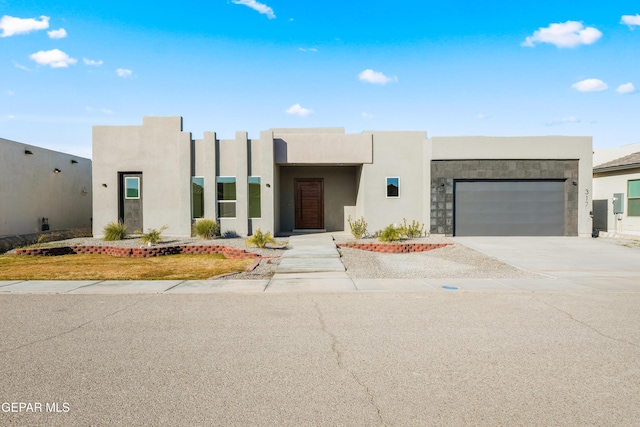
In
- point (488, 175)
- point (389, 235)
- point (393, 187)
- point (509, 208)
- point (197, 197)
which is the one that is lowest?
point (389, 235)

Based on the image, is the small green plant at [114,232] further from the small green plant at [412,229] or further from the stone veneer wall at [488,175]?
the stone veneer wall at [488,175]

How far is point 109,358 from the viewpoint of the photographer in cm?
470

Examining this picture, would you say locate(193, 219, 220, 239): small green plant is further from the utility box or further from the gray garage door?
the utility box

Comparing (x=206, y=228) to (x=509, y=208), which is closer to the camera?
(x=206, y=228)

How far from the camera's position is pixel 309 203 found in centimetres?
2125

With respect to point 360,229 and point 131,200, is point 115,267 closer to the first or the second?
point 131,200

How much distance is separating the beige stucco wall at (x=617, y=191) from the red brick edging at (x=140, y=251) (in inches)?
671

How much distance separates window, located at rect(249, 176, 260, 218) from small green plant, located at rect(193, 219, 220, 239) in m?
1.65

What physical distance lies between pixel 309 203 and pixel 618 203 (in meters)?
14.0

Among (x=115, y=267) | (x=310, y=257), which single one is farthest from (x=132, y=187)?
(x=310, y=257)

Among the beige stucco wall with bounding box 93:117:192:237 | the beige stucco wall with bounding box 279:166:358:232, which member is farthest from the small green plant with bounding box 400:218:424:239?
the beige stucco wall with bounding box 93:117:192:237

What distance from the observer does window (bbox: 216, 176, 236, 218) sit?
735 inches

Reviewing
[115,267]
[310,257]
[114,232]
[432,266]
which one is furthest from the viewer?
[114,232]

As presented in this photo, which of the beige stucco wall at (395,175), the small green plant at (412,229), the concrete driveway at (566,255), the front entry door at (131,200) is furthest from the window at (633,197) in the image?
the front entry door at (131,200)
